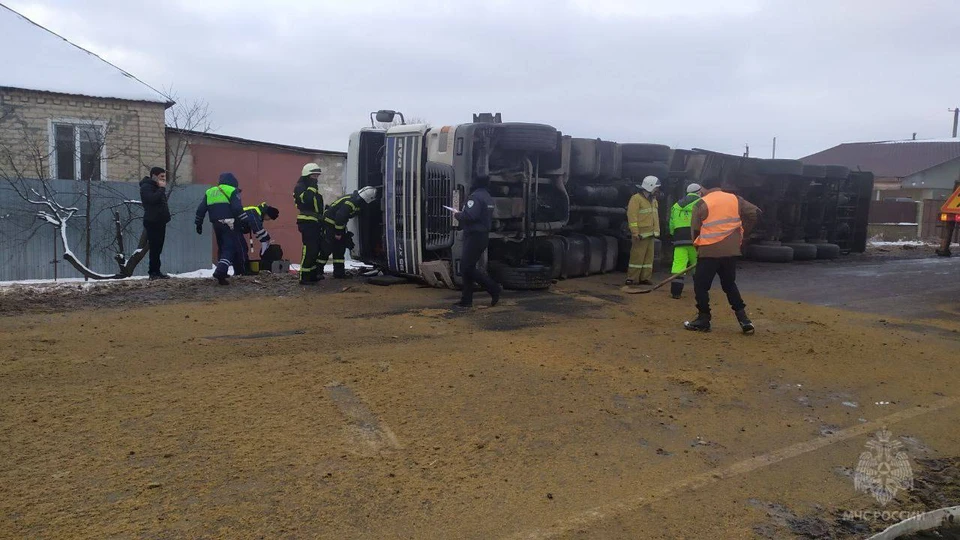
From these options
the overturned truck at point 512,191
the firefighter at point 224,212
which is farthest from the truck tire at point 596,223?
the firefighter at point 224,212

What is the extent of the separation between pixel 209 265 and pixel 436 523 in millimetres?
14190

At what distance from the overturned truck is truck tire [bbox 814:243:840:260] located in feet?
11.4

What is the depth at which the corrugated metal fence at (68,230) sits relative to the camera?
520 inches

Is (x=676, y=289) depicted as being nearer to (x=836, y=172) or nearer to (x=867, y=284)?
(x=867, y=284)

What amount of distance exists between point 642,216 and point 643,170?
1.53m

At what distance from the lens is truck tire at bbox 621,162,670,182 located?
38.0 ft

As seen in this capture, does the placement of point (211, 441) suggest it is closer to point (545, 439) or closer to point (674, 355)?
point (545, 439)

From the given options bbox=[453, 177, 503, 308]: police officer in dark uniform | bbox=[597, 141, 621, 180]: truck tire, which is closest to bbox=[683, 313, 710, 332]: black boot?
bbox=[453, 177, 503, 308]: police officer in dark uniform

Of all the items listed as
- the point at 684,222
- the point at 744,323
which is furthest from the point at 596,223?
the point at 744,323

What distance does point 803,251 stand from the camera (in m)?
15.5

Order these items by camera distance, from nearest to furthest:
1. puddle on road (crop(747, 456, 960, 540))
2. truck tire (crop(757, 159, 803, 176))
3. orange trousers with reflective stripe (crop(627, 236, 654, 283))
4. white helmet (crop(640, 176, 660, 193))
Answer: puddle on road (crop(747, 456, 960, 540)) → white helmet (crop(640, 176, 660, 193)) → orange trousers with reflective stripe (crop(627, 236, 654, 283)) → truck tire (crop(757, 159, 803, 176))

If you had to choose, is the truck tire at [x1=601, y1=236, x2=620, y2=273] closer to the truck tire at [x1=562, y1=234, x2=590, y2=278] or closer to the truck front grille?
the truck tire at [x1=562, y1=234, x2=590, y2=278]

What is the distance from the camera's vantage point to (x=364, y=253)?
10.9 m

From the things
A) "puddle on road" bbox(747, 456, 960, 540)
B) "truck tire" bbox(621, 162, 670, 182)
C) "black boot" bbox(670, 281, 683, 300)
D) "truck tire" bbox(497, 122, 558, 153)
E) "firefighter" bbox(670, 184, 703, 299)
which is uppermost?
"truck tire" bbox(497, 122, 558, 153)
